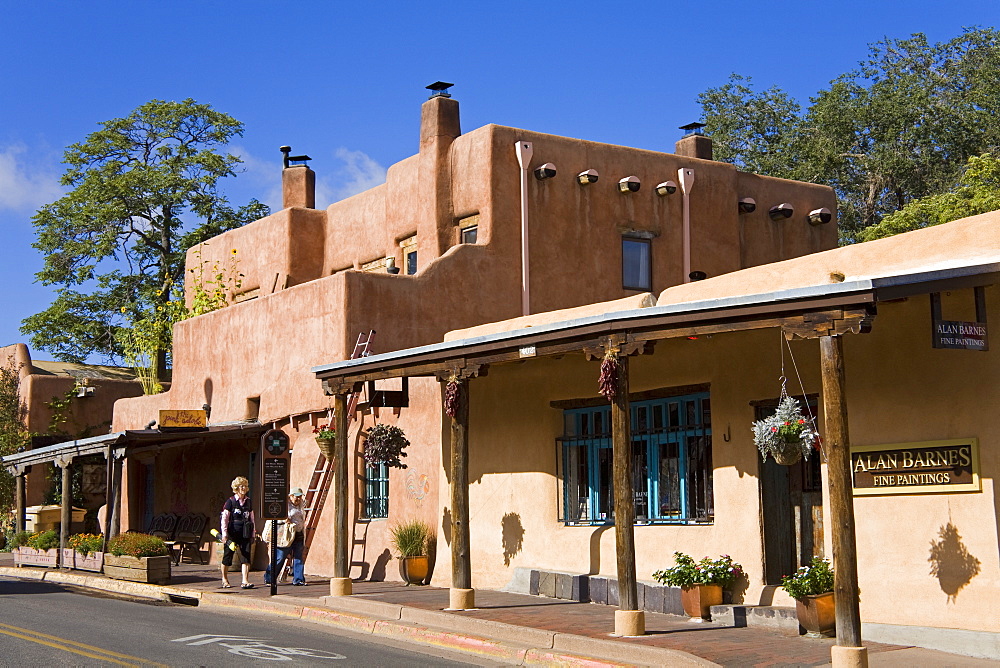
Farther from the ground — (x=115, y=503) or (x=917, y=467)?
(x=917, y=467)

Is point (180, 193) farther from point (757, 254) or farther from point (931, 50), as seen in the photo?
point (931, 50)

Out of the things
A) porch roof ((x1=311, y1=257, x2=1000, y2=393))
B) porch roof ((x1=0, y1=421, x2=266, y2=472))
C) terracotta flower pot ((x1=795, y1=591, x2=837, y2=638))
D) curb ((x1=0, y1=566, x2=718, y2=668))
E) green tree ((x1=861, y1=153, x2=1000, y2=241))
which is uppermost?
green tree ((x1=861, y1=153, x2=1000, y2=241))

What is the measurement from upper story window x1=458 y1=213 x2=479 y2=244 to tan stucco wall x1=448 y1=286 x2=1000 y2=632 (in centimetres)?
586

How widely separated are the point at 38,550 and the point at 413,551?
10581 mm

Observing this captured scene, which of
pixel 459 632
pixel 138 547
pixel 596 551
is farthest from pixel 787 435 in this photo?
pixel 138 547

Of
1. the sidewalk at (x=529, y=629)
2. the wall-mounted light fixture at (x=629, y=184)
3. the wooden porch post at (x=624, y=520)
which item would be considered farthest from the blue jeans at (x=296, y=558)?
the wall-mounted light fixture at (x=629, y=184)

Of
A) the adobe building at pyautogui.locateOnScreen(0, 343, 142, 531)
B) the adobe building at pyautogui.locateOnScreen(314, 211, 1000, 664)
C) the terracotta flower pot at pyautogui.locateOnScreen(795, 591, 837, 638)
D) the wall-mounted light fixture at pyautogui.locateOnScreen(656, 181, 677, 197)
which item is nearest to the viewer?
the adobe building at pyautogui.locateOnScreen(314, 211, 1000, 664)

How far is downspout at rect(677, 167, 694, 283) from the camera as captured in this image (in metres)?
25.0

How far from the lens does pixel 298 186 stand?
3108 cm

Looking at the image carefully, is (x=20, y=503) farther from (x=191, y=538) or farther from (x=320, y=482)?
(x=320, y=482)

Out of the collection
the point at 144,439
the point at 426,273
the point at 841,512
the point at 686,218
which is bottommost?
the point at 841,512

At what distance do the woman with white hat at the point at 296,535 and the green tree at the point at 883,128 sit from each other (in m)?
27.6

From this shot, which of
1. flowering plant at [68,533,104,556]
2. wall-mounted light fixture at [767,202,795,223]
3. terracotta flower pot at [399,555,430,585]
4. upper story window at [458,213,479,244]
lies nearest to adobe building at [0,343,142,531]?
flowering plant at [68,533,104,556]

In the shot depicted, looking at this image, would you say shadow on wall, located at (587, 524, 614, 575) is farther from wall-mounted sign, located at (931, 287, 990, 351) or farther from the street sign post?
wall-mounted sign, located at (931, 287, 990, 351)
